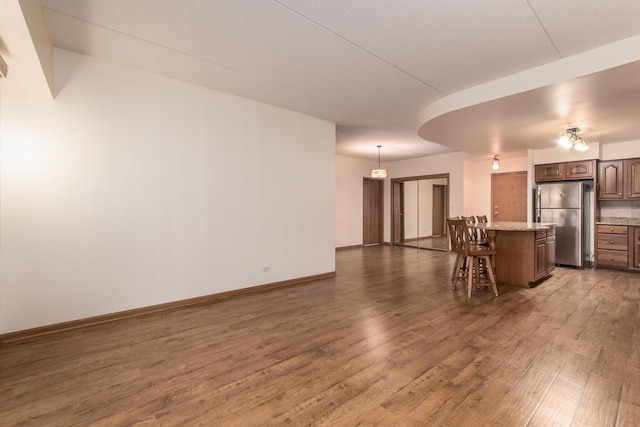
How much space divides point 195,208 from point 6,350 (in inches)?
79.2

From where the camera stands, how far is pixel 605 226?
5426 millimetres

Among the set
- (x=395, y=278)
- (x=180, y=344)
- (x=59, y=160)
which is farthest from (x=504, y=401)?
(x=59, y=160)

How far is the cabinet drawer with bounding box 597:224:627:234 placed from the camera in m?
5.22

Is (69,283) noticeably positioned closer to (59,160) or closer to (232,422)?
(59,160)

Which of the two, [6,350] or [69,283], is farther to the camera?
[69,283]

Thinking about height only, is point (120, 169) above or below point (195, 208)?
above

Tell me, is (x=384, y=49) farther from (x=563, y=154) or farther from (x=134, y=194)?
(x=563, y=154)

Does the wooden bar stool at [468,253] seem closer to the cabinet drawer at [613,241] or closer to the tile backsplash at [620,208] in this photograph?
the cabinet drawer at [613,241]

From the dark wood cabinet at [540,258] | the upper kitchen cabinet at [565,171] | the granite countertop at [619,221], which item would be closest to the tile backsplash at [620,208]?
the granite countertop at [619,221]

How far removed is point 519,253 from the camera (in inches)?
172

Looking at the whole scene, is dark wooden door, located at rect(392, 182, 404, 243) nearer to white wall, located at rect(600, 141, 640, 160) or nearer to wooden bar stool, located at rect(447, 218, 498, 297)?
white wall, located at rect(600, 141, 640, 160)

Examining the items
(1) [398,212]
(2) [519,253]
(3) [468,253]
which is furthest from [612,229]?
(1) [398,212]

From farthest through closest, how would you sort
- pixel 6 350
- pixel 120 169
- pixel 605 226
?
pixel 605 226, pixel 120 169, pixel 6 350

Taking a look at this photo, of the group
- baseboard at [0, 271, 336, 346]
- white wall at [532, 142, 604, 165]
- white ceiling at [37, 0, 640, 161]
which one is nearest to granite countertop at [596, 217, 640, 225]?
white wall at [532, 142, 604, 165]
